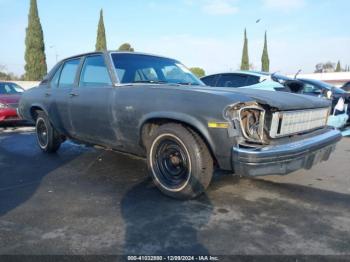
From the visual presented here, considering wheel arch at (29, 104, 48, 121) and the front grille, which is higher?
the front grille

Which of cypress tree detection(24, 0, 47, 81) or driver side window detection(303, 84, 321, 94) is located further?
cypress tree detection(24, 0, 47, 81)

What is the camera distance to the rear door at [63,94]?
5219mm

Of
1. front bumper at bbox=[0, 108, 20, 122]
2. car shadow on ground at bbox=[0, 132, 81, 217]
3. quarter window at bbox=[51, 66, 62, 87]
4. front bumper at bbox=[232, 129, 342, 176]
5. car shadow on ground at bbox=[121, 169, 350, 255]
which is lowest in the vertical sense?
car shadow on ground at bbox=[0, 132, 81, 217]

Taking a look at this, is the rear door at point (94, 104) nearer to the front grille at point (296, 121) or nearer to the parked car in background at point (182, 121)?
the parked car in background at point (182, 121)

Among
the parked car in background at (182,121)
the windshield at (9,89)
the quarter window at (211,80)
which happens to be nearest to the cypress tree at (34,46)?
the windshield at (9,89)

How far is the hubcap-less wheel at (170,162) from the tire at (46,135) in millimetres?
2710

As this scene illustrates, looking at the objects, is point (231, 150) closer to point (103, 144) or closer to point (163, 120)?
point (163, 120)

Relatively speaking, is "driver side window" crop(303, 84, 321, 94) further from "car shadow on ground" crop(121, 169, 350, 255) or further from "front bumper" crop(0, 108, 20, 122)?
"front bumper" crop(0, 108, 20, 122)

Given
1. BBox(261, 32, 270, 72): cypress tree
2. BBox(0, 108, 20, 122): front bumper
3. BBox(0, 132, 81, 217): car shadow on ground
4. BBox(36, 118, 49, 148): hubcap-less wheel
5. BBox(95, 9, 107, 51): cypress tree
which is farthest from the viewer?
BBox(261, 32, 270, 72): cypress tree

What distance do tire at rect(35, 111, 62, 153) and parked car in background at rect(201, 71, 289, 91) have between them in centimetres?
425

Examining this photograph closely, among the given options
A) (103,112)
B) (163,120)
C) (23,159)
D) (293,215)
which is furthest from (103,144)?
(293,215)

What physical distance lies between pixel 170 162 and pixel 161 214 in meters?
0.72

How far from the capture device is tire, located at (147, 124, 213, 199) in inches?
138

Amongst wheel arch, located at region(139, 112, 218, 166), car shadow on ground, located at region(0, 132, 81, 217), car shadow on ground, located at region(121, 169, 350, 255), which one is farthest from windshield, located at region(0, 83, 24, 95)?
car shadow on ground, located at region(121, 169, 350, 255)
